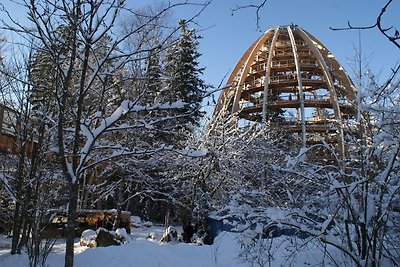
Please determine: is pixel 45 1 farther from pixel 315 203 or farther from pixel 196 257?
pixel 196 257

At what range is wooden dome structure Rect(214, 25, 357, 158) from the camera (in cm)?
3472

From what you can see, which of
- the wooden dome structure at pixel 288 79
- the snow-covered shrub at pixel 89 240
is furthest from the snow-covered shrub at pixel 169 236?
the wooden dome structure at pixel 288 79

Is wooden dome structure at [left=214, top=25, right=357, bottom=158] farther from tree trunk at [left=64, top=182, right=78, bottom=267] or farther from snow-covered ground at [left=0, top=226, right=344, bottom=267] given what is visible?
tree trunk at [left=64, top=182, right=78, bottom=267]

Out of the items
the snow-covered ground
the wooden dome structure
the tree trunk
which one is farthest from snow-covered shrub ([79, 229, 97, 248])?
the wooden dome structure

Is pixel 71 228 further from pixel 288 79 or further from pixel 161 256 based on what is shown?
pixel 288 79

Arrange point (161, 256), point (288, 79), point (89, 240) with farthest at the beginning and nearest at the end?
point (288, 79), point (89, 240), point (161, 256)

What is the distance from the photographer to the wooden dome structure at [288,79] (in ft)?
114

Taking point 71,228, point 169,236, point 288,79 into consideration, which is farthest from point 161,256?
point 288,79

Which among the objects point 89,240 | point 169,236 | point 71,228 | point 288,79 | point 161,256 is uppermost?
point 288,79

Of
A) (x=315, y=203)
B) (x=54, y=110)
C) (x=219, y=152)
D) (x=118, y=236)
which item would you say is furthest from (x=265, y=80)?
(x=315, y=203)

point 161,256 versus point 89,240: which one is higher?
point 161,256

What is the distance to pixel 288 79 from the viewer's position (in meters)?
37.6

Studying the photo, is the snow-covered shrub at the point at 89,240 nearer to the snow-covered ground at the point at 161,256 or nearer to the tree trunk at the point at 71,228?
the snow-covered ground at the point at 161,256

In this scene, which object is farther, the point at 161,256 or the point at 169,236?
the point at 169,236
